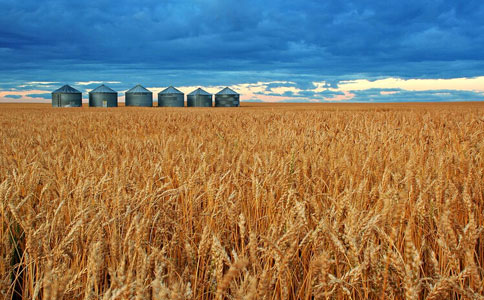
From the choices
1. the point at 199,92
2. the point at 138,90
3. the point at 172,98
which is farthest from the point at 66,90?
the point at 199,92

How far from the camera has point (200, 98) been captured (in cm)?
4788

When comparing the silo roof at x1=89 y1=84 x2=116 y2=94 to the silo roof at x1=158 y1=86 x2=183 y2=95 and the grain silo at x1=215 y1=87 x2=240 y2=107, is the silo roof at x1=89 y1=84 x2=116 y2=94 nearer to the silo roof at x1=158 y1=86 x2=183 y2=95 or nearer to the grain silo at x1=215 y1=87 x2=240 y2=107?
the silo roof at x1=158 y1=86 x2=183 y2=95

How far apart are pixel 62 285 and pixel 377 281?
2.72ft

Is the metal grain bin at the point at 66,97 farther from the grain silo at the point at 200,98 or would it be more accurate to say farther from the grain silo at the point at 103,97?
the grain silo at the point at 200,98

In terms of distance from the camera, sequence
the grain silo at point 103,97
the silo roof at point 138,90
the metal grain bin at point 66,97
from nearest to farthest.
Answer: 1. the metal grain bin at point 66,97
2. the grain silo at point 103,97
3. the silo roof at point 138,90

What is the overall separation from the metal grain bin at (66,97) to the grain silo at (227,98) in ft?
56.8

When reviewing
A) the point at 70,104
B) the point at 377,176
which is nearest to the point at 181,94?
the point at 70,104

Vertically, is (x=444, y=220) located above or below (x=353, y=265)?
above

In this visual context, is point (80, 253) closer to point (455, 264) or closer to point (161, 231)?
point (161, 231)

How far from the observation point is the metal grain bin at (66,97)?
42.9 meters

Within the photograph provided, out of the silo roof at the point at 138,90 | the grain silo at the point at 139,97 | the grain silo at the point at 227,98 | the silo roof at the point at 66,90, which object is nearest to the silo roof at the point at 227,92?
the grain silo at the point at 227,98

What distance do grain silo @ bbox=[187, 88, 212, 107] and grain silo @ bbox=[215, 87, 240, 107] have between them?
4.39 ft

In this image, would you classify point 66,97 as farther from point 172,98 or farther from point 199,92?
point 199,92

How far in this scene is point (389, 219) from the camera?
147 centimetres
